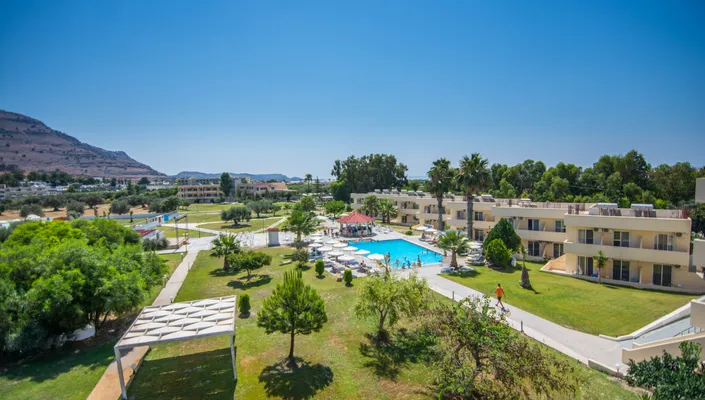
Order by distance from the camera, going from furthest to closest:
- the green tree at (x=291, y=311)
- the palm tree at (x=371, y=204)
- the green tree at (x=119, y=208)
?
the green tree at (x=119, y=208) → the palm tree at (x=371, y=204) → the green tree at (x=291, y=311)

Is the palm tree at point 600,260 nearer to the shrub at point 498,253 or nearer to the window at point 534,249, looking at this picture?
the shrub at point 498,253

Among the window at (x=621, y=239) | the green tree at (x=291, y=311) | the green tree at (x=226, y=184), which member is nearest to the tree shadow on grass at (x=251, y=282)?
the green tree at (x=291, y=311)

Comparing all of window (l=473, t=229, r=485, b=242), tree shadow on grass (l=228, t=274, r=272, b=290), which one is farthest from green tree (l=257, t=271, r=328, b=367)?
window (l=473, t=229, r=485, b=242)

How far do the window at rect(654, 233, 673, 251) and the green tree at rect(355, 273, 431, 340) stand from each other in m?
21.1

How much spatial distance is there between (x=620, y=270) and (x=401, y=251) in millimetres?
20957

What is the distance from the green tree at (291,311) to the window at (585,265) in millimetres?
24739

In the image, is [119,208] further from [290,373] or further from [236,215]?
[290,373]

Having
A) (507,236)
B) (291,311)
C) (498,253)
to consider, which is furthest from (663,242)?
(291,311)

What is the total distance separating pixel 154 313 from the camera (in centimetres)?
1631

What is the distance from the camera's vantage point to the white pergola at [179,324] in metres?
13.6

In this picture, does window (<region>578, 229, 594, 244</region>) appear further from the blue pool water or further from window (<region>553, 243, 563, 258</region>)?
the blue pool water

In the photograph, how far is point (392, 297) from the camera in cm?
1612

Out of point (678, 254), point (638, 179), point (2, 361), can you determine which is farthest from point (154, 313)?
point (638, 179)

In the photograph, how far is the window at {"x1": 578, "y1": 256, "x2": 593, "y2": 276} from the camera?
1131 inches
